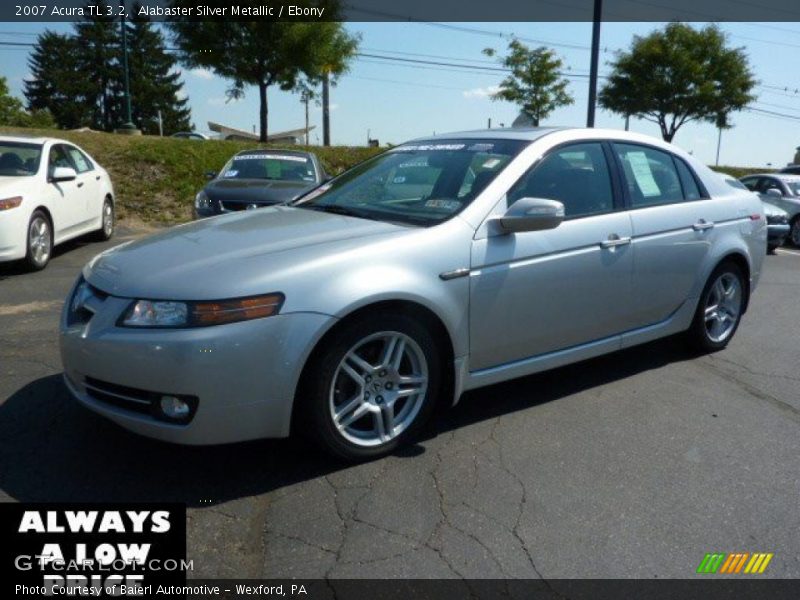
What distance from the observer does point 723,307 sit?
5.14 m

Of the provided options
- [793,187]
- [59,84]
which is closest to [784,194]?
[793,187]

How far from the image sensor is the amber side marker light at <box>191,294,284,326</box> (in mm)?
2826

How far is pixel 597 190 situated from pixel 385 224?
143 cm

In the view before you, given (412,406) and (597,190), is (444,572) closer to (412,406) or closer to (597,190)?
(412,406)

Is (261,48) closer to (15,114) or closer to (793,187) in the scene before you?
(793,187)

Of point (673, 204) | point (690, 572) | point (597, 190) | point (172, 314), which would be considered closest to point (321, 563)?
point (172, 314)

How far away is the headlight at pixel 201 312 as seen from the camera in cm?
283

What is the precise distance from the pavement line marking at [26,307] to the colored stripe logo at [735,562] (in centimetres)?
554

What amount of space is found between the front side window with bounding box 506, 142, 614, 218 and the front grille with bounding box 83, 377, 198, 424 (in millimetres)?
2014

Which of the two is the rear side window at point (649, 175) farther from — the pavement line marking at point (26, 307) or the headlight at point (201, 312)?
the pavement line marking at point (26, 307)

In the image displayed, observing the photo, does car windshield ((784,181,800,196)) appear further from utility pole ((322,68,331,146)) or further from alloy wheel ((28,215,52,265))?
utility pole ((322,68,331,146))

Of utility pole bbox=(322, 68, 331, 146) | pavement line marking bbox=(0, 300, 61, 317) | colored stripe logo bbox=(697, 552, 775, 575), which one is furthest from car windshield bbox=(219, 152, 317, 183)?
utility pole bbox=(322, 68, 331, 146)

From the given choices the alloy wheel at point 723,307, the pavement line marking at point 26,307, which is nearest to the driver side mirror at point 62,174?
the pavement line marking at point 26,307

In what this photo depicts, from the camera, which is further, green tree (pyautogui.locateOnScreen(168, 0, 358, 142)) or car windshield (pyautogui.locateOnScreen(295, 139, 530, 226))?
green tree (pyautogui.locateOnScreen(168, 0, 358, 142))
